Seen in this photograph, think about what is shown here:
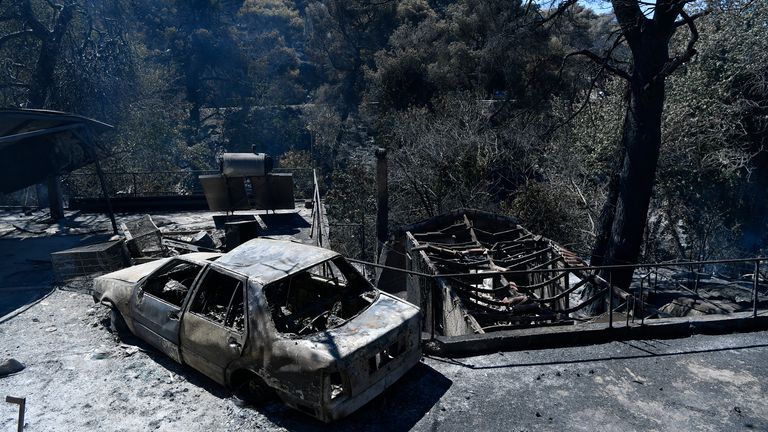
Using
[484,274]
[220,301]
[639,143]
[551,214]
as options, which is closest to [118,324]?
[220,301]

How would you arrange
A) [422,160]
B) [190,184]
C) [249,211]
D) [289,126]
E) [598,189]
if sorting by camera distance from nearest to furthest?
[249,211] → [598,189] → [422,160] → [190,184] → [289,126]

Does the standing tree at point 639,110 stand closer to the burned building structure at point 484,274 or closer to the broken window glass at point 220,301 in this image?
the burned building structure at point 484,274

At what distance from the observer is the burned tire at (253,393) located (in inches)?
209

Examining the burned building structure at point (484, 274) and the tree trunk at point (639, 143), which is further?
the tree trunk at point (639, 143)

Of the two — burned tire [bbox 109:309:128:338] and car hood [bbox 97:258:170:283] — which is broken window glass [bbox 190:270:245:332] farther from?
burned tire [bbox 109:309:128:338]

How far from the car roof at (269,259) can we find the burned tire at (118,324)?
1900mm

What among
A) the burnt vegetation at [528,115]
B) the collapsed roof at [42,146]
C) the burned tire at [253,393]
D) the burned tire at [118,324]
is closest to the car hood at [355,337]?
the burned tire at [253,393]

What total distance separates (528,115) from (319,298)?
64.5 feet

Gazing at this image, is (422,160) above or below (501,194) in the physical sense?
above

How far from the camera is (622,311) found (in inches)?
347

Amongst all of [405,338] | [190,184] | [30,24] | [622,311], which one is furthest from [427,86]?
[405,338]

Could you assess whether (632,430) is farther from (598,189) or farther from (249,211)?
(598,189)

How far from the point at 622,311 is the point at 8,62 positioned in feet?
87.1

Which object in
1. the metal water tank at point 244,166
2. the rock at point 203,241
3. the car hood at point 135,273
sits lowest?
the rock at point 203,241
